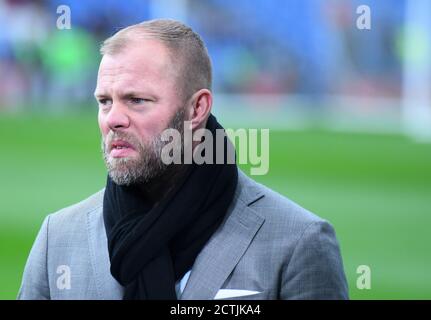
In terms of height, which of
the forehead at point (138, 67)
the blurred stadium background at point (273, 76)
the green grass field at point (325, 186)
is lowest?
the green grass field at point (325, 186)

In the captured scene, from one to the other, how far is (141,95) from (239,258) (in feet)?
1.66

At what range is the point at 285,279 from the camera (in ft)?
9.17

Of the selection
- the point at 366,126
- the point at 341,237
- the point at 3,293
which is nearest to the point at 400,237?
the point at 341,237

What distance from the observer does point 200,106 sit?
2990mm

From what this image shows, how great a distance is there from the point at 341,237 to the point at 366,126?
5007 millimetres

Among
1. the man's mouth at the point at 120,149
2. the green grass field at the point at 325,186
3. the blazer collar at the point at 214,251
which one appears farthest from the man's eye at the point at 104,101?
the green grass field at the point at 325,186

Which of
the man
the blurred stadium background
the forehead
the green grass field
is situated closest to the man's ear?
the man

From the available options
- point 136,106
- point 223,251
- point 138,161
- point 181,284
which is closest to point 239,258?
point 223,251

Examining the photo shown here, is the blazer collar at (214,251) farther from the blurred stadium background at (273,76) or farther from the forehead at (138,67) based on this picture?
the blurred stadium background at (273,76)

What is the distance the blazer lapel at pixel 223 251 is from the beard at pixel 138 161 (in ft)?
0.78

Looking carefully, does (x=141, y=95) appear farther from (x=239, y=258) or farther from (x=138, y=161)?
(x=239, y=258)

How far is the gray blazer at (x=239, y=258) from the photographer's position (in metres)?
2.79
